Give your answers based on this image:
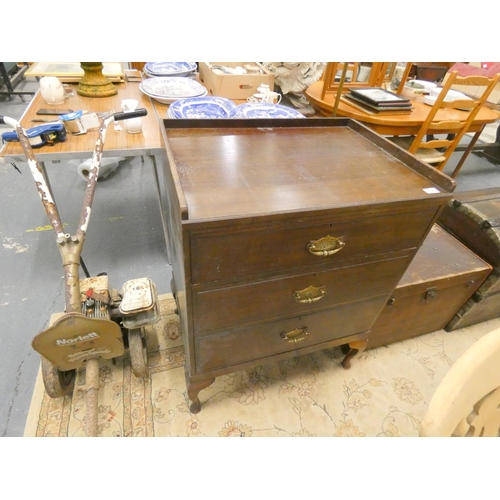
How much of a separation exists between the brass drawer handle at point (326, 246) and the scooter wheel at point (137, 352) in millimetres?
829

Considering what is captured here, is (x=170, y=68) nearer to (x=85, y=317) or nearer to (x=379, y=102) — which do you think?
(x=379, y=102)

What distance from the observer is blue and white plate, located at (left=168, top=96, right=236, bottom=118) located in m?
1.37

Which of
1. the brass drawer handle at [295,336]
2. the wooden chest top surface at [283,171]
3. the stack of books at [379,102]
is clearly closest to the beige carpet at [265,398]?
the brass drawer handle at [295,336]

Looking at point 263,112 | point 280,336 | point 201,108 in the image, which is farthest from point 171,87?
point 280,336

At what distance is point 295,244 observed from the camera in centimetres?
73

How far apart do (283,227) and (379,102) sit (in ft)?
5.66

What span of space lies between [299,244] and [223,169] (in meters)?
0.29

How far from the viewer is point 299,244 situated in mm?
729

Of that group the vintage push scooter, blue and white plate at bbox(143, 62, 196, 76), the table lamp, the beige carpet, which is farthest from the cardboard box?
the beige carpet

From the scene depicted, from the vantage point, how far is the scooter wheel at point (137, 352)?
1.17 meters

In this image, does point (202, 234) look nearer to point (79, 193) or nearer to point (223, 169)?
point (223, 169)

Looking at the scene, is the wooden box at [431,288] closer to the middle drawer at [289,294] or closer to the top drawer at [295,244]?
the middle drawer at [289,294]
